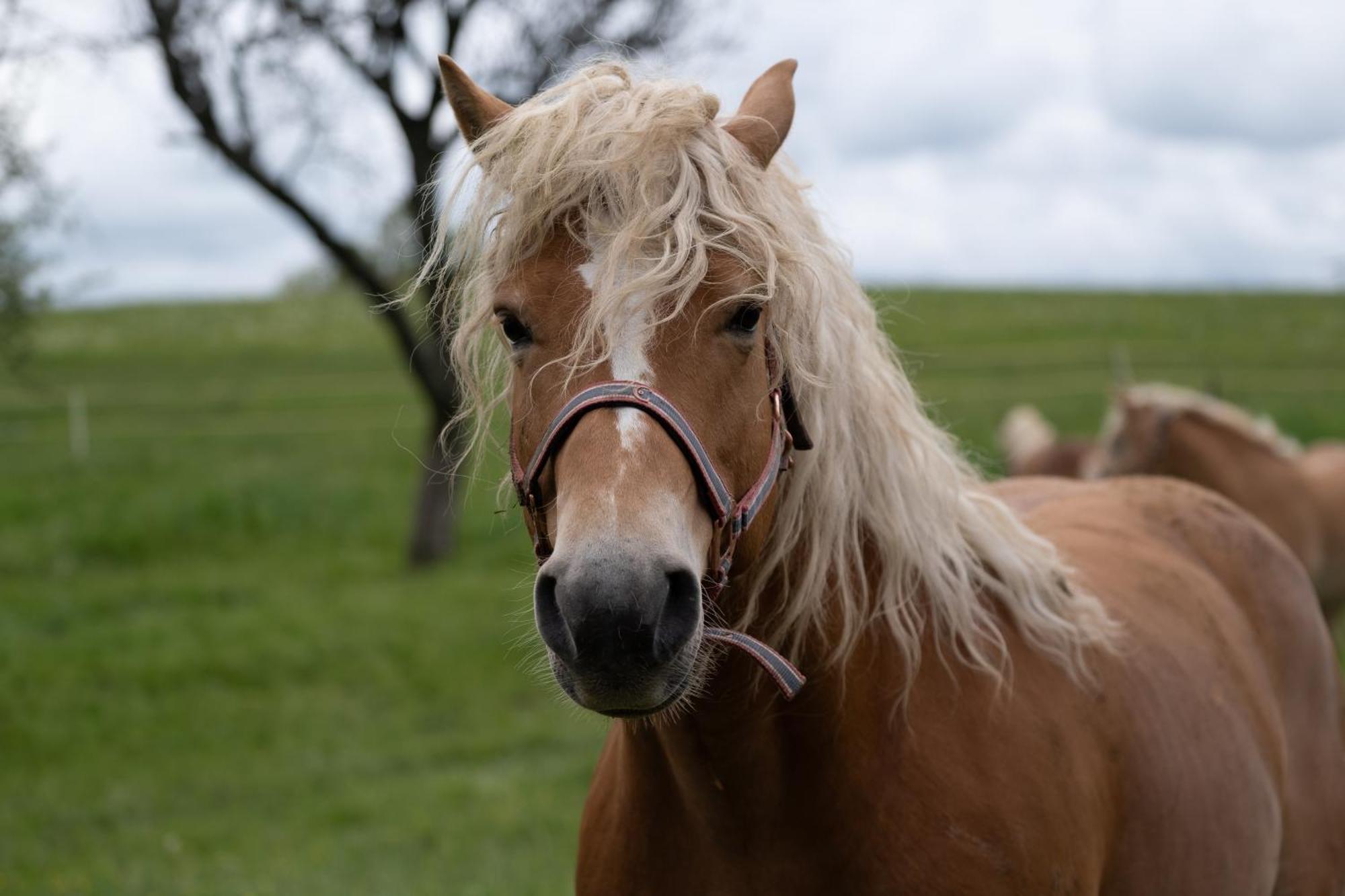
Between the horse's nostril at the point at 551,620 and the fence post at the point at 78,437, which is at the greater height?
the horse's nostril at the point at 551,620

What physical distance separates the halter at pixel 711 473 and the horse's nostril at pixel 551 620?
258 mm

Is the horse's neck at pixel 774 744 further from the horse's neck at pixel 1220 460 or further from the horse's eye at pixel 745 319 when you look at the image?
the horse's neck at pixel 1220 460

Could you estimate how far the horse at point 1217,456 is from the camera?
8.62 metres

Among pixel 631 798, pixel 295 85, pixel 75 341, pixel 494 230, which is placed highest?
pixel 494 230

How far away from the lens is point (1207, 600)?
3400 mm

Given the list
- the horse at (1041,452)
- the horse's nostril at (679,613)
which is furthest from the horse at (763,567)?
the horse at (1041,452)

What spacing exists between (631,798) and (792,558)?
24.7 inches

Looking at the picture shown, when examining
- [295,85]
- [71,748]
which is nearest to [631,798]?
[71,748]

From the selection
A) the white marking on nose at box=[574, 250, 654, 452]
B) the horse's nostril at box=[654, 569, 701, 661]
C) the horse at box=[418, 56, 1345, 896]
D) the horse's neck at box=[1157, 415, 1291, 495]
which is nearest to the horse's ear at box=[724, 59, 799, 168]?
the horse at box=[418, 56, 1345, 896]

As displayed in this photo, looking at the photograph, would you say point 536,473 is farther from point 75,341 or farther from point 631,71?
point 75,341

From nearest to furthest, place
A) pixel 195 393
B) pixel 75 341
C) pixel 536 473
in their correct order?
1. pixel 536 473
2. pixel 195 393
3. pixel 75 341

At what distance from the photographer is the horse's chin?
1826 millimetres

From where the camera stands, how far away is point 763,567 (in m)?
2.32

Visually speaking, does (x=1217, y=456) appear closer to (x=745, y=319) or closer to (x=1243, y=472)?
(x=1243, y=472)
